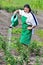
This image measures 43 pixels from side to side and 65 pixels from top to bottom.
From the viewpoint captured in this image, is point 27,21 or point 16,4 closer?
point 27,21

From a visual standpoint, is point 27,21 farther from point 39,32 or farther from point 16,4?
point 16,4

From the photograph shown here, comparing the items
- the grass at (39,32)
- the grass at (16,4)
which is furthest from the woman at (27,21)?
the grass at (16,4)

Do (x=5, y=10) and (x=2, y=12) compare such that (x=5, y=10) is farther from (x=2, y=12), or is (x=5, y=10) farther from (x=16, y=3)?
(x=16, y=3)

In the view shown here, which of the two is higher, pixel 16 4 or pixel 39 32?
pixel 39 32

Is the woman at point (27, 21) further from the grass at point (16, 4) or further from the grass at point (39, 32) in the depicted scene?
the grass at point (16, 4)

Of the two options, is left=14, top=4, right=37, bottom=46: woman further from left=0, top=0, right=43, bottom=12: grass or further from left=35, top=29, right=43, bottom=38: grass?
left=0, top=0, right=43, bottom=12: grass

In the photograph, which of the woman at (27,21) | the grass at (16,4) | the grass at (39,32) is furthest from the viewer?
the grass at (16,4)

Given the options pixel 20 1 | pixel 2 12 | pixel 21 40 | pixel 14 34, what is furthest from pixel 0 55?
pixel 20 1

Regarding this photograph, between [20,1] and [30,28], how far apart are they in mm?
13458

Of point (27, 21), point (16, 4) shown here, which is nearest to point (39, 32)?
point (27, 21)

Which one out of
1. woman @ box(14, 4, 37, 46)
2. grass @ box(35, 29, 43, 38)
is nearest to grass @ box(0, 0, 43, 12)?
grass @ box(35, 29, 43, 38)

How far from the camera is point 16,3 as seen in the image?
74.8 ft

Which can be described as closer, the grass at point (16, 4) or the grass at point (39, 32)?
the grass at point (39, 32)

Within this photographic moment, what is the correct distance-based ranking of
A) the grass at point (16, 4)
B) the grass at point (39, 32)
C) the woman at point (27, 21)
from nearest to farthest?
the woman at point (27, 21), the grass at point (39, 32), the grass at point (16, 4)
